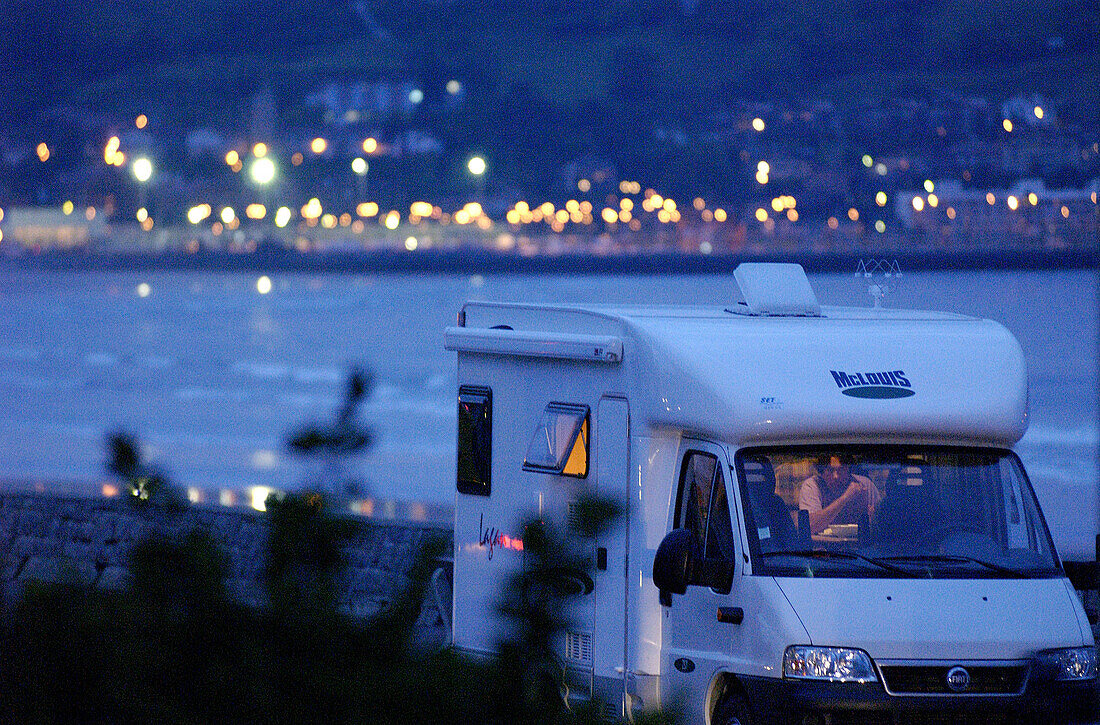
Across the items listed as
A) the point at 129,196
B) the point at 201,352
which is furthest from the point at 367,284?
the point at 129,196

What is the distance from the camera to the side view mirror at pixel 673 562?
20.3 feet

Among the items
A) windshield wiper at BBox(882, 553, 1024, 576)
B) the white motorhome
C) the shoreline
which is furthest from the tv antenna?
the shoreline

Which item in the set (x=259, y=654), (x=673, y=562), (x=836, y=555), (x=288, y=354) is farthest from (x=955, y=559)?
(x=288, y=354)

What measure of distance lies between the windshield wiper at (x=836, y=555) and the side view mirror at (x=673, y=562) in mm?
315

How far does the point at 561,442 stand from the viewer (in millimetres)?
7297

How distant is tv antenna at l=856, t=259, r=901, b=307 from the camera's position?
27.7ft

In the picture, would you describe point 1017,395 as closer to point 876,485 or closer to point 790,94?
point 876,485

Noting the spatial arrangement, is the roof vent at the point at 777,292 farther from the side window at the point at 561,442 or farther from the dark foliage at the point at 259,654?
the dark foliage at the point at 259,654

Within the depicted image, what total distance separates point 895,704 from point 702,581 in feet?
2.88

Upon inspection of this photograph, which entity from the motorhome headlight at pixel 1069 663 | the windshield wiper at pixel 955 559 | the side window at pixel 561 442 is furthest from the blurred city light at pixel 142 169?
the motorhome headlight at pixel 1069 663

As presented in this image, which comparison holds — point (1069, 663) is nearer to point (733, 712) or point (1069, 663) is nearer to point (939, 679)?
point (939, 679)

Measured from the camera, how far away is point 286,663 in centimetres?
238

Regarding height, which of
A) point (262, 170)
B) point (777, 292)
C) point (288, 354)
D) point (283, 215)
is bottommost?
point (777, 292)

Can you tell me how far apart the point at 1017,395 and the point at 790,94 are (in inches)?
1847
